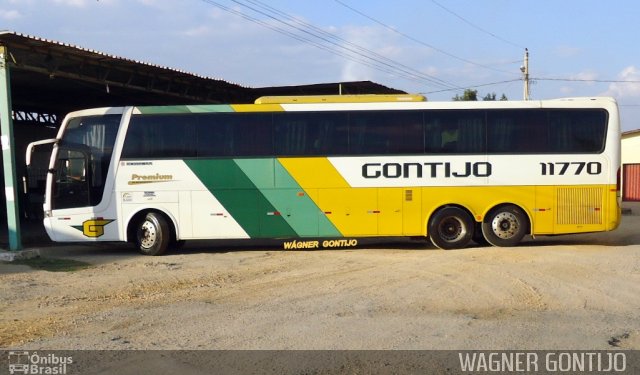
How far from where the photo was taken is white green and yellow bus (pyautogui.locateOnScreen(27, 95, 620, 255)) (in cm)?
1178

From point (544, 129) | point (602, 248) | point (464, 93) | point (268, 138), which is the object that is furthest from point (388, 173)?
point (464, 93)

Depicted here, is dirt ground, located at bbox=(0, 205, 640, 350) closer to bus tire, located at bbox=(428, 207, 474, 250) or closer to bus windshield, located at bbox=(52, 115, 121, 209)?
bus tire, located at bbox=(428, 207, 474, 250)

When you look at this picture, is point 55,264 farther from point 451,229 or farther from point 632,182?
point 632,182

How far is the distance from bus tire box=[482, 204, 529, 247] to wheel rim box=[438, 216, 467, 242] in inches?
21.0

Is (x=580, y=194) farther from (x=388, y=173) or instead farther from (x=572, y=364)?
(x=572, y=364)

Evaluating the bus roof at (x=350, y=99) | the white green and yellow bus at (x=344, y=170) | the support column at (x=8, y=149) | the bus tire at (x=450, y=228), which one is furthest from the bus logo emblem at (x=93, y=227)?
the bus tire at (x=450, y=228)

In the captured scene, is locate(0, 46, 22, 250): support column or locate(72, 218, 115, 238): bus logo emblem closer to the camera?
locate(0, 46, 22, 250): support column

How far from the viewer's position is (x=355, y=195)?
1184cm

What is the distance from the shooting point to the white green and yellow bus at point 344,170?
1178 cm

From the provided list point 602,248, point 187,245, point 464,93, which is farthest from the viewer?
point 464,93

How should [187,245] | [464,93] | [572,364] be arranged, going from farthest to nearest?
1. [464,93]
2. [187,245]
3. [572,364]

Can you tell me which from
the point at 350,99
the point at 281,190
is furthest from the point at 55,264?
the point at 350,99

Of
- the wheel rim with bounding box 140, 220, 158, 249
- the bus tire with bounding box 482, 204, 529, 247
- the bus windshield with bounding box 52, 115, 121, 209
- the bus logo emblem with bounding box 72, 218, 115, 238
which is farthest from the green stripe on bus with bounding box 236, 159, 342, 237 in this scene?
the bus tire with bounding box 482, 204, 529, 247

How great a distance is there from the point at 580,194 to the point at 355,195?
16.1ft
